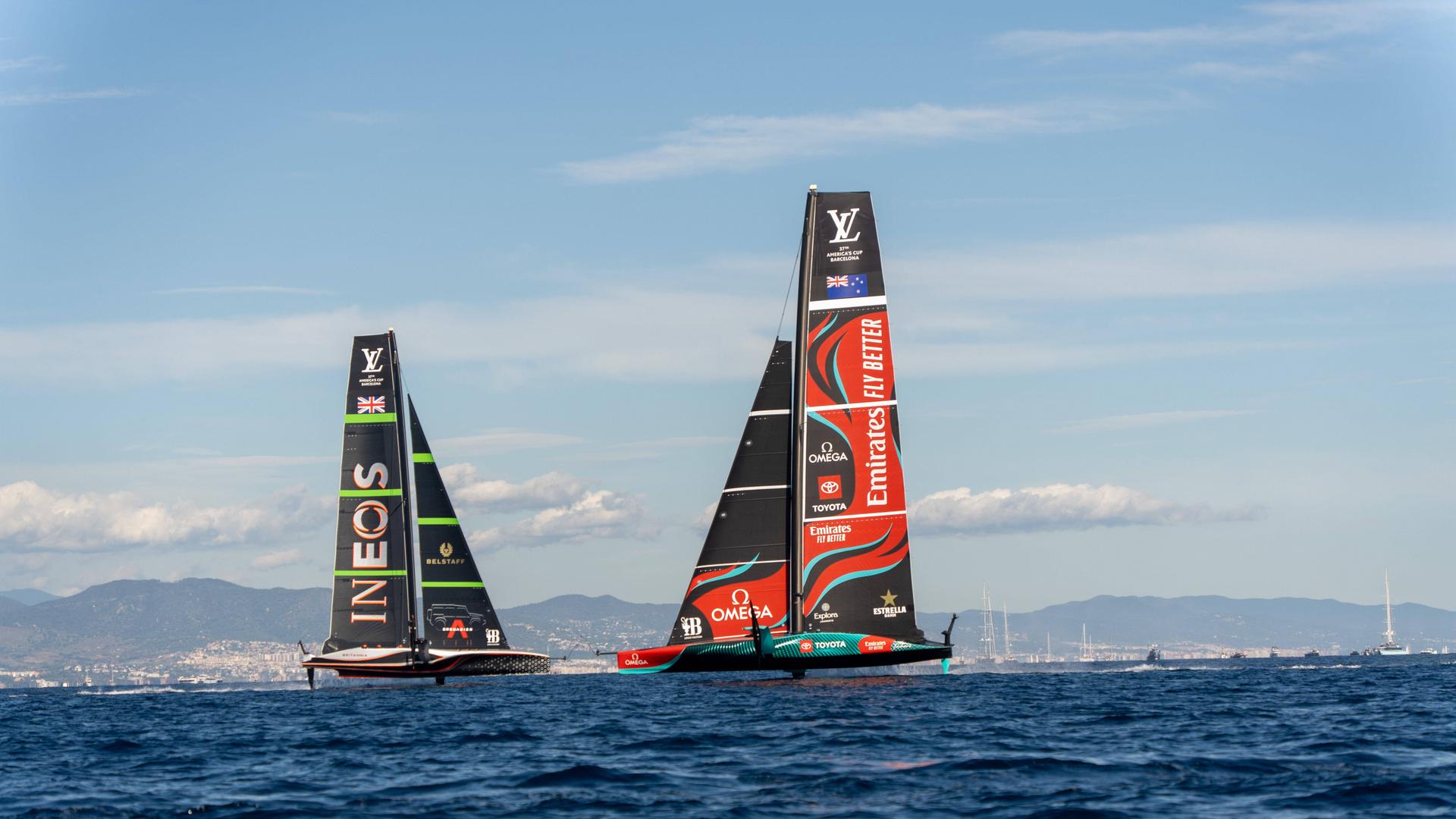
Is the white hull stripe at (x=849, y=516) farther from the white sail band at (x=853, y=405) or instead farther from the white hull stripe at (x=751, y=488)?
the white sail band at (x=853, y=405)

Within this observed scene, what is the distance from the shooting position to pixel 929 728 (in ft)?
121

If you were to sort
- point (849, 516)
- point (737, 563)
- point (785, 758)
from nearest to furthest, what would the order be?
point (785, 758)
point (849, 516)
point (737, 563)

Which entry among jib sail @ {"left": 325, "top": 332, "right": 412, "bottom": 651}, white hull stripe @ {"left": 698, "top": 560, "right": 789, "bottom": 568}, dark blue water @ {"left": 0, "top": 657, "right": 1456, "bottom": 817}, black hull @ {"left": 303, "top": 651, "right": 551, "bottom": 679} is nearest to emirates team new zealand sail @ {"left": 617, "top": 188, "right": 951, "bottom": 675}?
white hull stripe @ {"left": 698, "top": 560, "right": 789, "bottom": 568}

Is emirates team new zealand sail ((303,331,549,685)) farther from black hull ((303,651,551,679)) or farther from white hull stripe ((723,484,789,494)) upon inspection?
white hull stripe ((723,484,789,494))

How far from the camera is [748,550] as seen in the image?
56.2 meters

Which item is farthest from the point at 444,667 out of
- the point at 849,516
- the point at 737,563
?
the point at 849,516

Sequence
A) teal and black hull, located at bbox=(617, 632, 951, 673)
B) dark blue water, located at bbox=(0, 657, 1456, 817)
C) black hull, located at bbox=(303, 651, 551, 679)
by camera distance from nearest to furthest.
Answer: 1. dark blue water, located at bbox=(0, 657, 1456, 817)
2. teal and black hull, located at bbox=(617, 632, 951, 673)
3. black hull, located at bbox=(303, 651, 551, 679)

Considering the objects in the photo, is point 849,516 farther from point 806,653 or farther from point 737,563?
point 806,653

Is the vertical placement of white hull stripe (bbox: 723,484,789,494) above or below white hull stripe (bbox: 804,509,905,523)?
above

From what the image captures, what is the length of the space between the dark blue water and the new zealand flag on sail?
532 inches

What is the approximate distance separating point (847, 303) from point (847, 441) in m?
4.80

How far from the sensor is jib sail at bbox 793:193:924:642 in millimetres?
55188

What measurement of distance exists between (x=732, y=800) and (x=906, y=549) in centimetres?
3169

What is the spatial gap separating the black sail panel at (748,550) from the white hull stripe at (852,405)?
1671 mm
